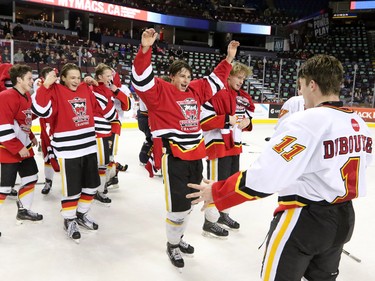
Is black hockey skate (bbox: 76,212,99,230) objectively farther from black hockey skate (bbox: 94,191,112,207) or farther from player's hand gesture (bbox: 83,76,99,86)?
player's hand gesture (bbox: 83,76,99,86)

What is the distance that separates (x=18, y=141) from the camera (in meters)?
3.24

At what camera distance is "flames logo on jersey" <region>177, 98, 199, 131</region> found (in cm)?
274

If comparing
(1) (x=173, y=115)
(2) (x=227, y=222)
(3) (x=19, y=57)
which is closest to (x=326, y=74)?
(1) (x=173, y=115)

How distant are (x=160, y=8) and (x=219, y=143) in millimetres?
20120

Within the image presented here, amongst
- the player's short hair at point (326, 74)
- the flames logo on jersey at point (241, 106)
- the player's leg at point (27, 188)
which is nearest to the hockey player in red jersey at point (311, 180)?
the player's short hair at point (326, 74)

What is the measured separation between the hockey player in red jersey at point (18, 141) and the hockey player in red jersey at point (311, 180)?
7.76ft

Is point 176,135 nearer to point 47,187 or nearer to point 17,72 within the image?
point 17,72

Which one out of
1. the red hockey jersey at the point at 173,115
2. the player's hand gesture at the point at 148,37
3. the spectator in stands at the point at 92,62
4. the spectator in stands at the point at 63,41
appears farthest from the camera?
the spectator in stands at the point at 63,41

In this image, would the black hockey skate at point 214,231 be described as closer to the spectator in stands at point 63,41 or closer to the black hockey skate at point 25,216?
the black hockey skate at point 25,216

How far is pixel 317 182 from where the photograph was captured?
1391 mm

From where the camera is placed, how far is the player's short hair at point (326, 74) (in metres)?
1.43

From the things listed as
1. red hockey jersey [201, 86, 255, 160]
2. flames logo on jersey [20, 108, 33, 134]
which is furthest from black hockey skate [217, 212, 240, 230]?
flames logo on jersey [20, 108, 33, 134]

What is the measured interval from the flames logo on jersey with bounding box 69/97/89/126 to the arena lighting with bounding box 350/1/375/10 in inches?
948

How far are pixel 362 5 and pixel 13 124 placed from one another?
81.4ft
